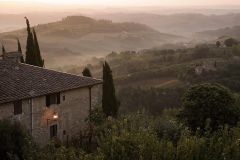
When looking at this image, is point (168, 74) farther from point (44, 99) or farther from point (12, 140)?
point (12, 140)

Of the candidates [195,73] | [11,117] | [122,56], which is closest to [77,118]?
[11,117]

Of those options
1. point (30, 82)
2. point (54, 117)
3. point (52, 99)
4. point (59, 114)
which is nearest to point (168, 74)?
point (59, 114)

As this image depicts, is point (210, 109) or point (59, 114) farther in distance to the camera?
point (210, 109)

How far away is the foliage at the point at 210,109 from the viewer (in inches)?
1226

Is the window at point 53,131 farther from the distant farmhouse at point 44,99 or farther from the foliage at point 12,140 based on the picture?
the foliage at point 12,140

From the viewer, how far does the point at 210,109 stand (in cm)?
3141

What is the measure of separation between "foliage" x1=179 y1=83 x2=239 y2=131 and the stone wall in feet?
19.7

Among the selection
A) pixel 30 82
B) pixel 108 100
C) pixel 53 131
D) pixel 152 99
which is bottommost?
pixel 152 99

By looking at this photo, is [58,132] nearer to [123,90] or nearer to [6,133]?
[6,133]

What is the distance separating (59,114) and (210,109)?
9.59 metres

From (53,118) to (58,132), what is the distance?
1005 millimetres

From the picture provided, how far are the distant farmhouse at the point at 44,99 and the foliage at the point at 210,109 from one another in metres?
6.10

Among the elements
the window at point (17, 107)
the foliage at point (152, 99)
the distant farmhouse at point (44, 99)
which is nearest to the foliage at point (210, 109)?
the distant farmhouse at point (44, 99)

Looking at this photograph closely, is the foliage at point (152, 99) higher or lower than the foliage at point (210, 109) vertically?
lower
